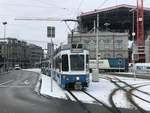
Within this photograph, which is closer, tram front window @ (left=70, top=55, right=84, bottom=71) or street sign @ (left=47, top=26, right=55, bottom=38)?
street sign @ (left=47, top=26, right=55, bottom=38)

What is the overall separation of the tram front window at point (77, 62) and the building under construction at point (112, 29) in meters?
92.9

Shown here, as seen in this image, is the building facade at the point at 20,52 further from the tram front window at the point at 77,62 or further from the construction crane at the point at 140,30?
the tram front window at the point at 77,62

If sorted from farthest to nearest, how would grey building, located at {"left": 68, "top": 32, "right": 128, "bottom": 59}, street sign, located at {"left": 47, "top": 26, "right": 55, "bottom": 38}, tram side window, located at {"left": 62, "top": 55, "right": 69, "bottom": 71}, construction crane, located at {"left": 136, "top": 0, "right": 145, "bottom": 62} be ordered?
1. grey building, located at {"left": 68, "top": 32, "right": 128, "bottom": 59}
2. construction crane, located at {"left": 136, "top": 0, "right": 145, "bottom": 62}
3. tram side window, located at {"left": 62, "top": 55, "right": 69, "bottom": 71}
4. street sign, located at {"left": 47, "top": 26, "right": 55, "bottom": 38}

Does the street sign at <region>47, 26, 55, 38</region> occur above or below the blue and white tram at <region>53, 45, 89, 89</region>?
above

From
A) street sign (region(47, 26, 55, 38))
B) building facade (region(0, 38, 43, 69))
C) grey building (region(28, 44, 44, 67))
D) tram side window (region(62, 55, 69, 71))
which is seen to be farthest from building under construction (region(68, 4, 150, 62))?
street sign (region(47, 26, 55, 38))

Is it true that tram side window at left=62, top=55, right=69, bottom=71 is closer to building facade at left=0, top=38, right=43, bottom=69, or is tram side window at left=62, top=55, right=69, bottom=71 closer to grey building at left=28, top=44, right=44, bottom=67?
building facade at left=0, top=38, right=43, bottom=69

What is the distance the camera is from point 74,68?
102 feet

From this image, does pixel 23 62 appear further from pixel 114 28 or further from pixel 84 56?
pixel 84 56

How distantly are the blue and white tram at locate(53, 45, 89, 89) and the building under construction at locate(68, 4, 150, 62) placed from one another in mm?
92819

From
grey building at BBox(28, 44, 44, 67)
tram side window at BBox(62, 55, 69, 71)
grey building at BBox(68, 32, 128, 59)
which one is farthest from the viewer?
grey building at BBox(28, 44, 44, 67)

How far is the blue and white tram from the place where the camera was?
3083cm

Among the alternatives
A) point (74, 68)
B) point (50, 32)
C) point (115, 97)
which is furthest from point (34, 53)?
point (115, 97)

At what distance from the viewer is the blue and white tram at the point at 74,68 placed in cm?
3083

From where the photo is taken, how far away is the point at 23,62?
Answer: 178 metres
